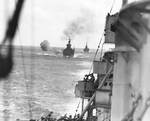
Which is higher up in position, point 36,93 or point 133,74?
point 133,74

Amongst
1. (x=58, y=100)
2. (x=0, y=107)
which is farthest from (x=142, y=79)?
(x=58, y=100)

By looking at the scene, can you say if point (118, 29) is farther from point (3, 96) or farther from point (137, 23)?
point (3, 96)

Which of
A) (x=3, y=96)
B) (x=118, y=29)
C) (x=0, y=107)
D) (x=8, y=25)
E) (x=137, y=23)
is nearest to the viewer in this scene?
(x=8, y=25)

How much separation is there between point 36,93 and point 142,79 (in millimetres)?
43616

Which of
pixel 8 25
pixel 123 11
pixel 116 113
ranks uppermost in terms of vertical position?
pixel 123 11

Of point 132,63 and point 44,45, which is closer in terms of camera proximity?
point 132,63

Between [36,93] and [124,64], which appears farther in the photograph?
[36,93]

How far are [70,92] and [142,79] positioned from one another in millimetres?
46440

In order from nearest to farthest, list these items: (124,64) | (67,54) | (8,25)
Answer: (8,25) < (124,64) < (67,54)

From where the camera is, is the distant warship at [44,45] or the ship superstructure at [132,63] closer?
the ship superstructure at [132,63]

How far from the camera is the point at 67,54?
114 m

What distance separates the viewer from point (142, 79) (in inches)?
209

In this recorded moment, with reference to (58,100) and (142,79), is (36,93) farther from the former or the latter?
(142,79)

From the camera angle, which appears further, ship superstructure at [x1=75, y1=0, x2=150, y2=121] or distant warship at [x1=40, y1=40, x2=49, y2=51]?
distant warship at [x1=40, y1=40, x2=49, y2=51]
